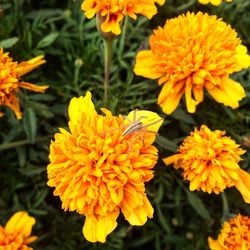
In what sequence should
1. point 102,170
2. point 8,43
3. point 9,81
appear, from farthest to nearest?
point 8,43 < point 9,81 < point 102,170

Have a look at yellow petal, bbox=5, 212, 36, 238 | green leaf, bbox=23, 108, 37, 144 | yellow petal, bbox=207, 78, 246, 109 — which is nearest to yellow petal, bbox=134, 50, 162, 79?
yellow petal, bbox=207, 78, 246, 109

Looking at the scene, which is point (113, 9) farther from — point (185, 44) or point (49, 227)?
point (49, 227)

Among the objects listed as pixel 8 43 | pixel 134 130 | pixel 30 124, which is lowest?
pixel 30 124

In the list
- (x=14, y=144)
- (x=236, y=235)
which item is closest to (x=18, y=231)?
(x=14, y=144)

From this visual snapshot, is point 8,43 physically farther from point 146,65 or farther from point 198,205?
point 198,205

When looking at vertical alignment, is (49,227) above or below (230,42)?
below

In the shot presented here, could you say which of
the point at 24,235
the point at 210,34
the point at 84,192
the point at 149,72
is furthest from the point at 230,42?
the point at 24,235

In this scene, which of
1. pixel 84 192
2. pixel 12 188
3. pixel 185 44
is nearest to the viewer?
pixel 84 192

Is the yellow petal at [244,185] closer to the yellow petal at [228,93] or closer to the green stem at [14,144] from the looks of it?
the yellow petal at [228,93]
